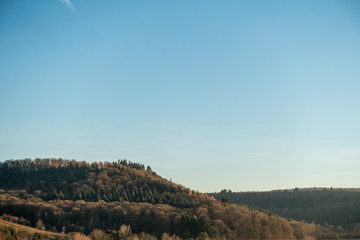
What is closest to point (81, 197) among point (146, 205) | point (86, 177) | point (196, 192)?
point (86, 177)

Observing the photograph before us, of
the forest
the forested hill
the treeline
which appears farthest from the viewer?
the treeline

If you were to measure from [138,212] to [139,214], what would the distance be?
0.82 meters

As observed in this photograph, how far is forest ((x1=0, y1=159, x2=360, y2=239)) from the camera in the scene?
115000 millimetres

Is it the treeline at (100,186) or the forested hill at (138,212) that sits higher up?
the treeline at (100,186)

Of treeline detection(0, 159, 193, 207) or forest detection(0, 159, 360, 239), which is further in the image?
treeline detection(0, 159, 193, 207)

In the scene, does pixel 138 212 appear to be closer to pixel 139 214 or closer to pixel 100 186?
pixel 139 214

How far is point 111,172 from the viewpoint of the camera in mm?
189500

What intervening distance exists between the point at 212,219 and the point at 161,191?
145 ft

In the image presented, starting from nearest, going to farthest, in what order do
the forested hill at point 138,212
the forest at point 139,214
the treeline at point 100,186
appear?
the forest at point 139,214
the forested hill at point 138,212
the treeline at point 100,186

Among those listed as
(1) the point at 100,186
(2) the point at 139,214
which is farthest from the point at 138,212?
(1) the point at 100,186

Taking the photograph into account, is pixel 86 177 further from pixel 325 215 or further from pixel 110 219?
pixel 325 215

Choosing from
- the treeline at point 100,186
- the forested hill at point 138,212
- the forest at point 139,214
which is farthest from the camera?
the treeline at point 100,186

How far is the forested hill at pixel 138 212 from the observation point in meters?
116

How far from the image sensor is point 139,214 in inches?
4808
